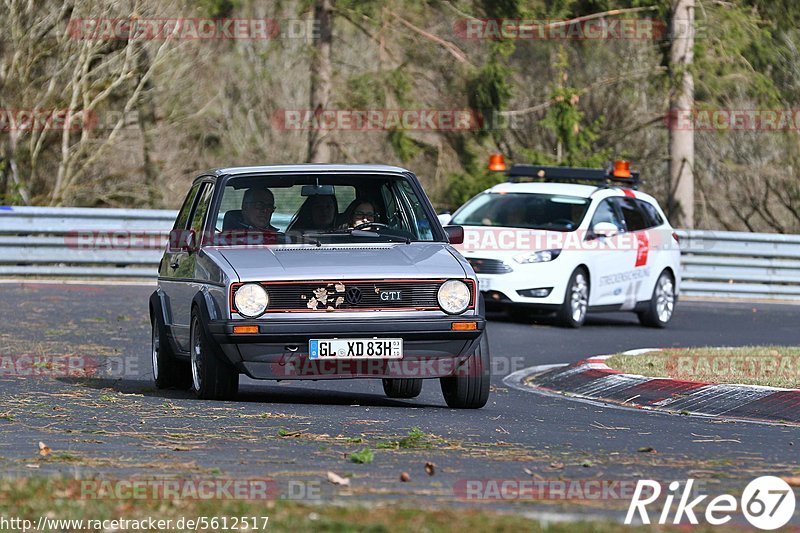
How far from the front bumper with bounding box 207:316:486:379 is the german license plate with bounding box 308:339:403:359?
0.03 meters

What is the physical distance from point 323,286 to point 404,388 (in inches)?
77.3

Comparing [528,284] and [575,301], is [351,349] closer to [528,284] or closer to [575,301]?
[528,284]

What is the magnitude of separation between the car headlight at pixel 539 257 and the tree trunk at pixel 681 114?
10564mm

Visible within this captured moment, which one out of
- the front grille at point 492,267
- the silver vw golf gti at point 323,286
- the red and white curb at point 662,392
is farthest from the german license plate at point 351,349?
the front grille at point 492,267

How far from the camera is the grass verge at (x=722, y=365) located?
472 inches

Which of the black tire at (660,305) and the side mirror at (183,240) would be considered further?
the black tire at (660,305)

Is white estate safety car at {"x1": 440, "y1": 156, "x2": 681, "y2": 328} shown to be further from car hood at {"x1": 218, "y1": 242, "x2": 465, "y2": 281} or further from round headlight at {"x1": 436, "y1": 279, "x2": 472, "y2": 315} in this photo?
round headlight at {"x1": 436, "y1": 279, "x2": 472, "y2": 315}

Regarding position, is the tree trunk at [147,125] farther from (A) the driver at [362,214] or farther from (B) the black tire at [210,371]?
(B) the black tire at [210,371]

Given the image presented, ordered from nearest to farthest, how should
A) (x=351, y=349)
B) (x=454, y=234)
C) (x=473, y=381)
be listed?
(x=351, y=349), (x=473, y=381), (x=454, y=234)

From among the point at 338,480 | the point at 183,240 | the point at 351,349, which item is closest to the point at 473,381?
the point at 351,349

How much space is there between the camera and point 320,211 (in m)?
10.7

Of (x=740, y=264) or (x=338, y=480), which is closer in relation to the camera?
(x=338, y=480)

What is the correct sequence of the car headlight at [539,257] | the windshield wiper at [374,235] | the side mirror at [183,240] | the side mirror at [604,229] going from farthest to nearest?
the side mirror at [604,229] < the car headlight at [539,257] < the side mirror at [183,240] < the windshield wiper at [374,235]

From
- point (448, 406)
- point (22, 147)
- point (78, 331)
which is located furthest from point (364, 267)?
point (22, 147)
